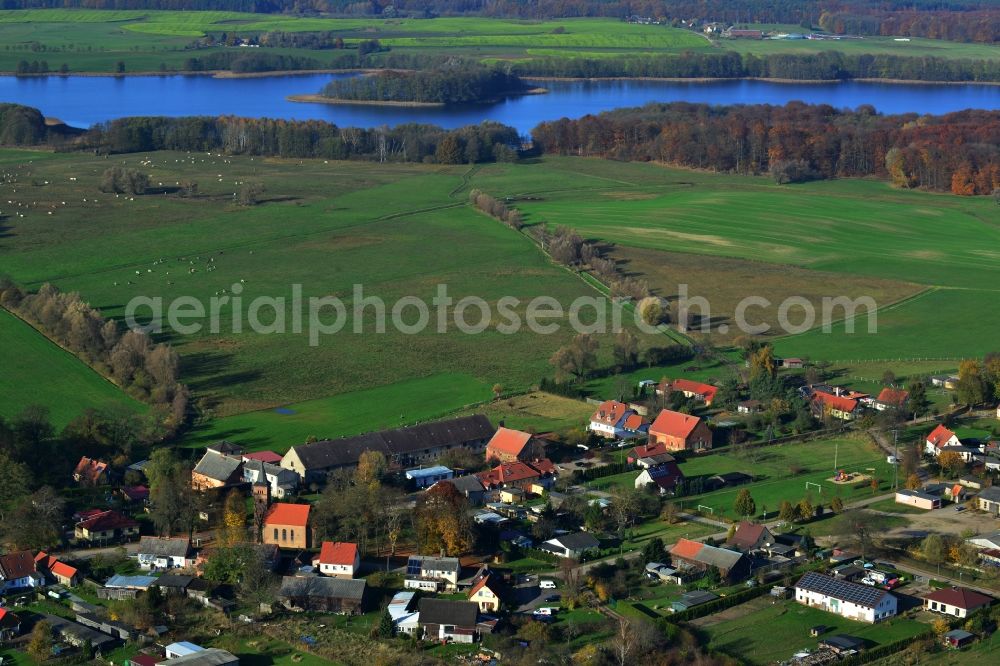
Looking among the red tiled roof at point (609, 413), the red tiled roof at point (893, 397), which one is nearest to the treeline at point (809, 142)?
the red tiled roof at point (893, 397)

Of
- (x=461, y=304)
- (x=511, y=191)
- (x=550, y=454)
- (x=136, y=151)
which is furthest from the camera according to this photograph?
(x=136, y=151)

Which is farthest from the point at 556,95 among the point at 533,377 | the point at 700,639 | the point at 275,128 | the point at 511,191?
the point at 700,639

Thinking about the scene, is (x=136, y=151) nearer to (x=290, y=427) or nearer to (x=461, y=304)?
(x=461, y=304)

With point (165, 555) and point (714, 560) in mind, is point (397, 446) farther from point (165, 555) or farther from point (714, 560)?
point (714, 560)

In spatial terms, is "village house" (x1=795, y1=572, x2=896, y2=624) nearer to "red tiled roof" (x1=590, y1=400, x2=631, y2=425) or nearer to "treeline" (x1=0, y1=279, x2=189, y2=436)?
"red tiled roof" (x1=590, y1=400, x2=631, y2=425)

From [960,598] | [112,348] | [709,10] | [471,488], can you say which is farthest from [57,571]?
[709,10]

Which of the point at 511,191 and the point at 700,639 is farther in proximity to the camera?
the point at 511,191

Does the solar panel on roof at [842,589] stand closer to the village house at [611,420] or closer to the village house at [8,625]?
the village house at [611,420]
